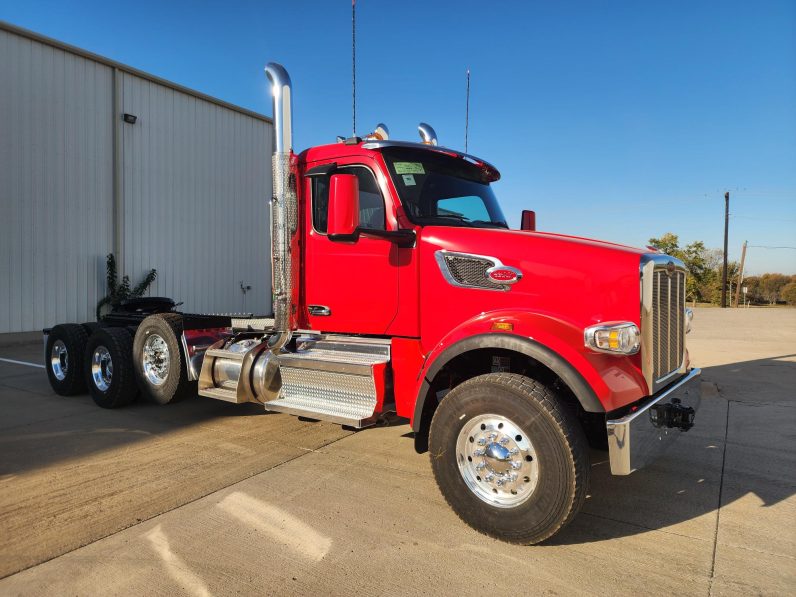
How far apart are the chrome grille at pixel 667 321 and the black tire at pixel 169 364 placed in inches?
170

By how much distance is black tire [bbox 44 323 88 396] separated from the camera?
255 inches

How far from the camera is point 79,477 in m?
3.89

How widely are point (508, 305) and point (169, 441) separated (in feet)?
11.0

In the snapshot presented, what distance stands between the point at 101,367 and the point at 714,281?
4578 centimetres

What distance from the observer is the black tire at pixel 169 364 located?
5.39m

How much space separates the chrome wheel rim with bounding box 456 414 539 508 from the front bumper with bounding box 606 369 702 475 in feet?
1.43

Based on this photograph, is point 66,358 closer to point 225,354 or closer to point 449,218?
point 225,354

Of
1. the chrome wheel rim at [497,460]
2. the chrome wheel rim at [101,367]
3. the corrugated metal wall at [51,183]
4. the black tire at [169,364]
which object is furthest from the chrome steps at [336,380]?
the corrugated metal wall at [51,183]

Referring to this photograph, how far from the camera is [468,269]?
3465 mm

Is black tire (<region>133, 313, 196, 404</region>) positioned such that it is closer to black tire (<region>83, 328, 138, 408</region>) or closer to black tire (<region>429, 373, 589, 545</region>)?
black tire (<region>83, 328, 138, 408</region>)

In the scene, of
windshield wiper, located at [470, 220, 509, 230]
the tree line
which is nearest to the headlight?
windshield wiper, located at [470, 220, 509, 230]

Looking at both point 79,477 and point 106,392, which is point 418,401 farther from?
point 106,392

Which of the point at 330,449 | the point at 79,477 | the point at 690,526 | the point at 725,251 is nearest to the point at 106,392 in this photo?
the point at 79,477

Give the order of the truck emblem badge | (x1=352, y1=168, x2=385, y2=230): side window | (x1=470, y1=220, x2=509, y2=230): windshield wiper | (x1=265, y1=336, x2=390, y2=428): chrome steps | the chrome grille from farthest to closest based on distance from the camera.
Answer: (x1=470, y1=220, x2=509, y2=230): windshield wiper < (x1=352, y1=168, x2=385, y2=230): side window < (x1=265, y1=336, x2=390, y2=428): chrome steps < the truck emblem badge < the chrome grille
